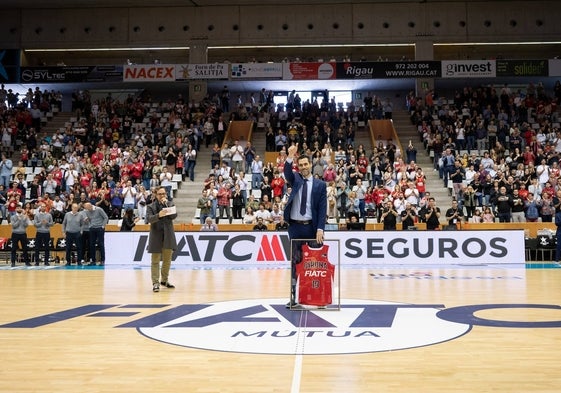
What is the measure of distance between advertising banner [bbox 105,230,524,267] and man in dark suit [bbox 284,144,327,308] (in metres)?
9.39

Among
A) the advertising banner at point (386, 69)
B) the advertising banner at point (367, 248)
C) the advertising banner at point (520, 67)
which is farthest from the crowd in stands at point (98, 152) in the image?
the advertising banner at point (520, 67)

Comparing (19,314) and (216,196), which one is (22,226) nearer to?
(216,196)

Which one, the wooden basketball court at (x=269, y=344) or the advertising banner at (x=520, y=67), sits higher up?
the advertising banner at (x=520, y=67)

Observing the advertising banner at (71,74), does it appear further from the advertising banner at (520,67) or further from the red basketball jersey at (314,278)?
the red basketball jersey at (314,278)

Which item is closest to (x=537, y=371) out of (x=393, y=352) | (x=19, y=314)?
(x=393, y=352)

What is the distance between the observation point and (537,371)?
15.7ft

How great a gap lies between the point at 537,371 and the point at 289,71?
29.1m

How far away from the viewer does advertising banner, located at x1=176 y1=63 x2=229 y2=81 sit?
32.9 metres

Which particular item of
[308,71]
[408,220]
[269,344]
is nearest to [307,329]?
[269,344]

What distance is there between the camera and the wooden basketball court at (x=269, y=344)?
177 inches

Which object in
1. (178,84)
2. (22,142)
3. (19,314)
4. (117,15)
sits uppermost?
(117,15)

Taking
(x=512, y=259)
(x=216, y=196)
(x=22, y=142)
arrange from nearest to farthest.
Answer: (x=512, y=259) → (x=216, y=196) → (x=22, y=142)

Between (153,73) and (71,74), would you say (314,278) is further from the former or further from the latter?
(71,74)

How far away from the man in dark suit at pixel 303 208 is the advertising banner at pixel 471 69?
2611 cm
